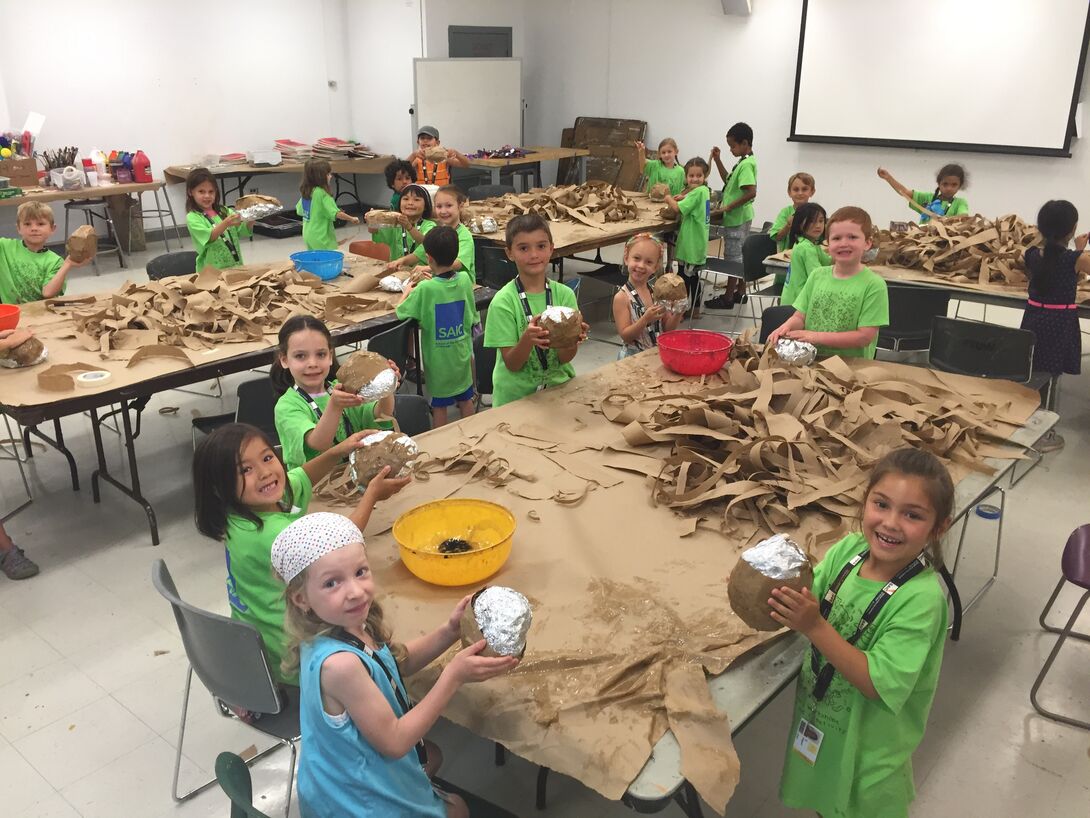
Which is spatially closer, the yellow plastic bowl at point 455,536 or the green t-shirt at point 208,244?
the yellow plastic bowl at point 455,536

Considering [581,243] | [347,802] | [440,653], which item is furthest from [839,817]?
[581,243]

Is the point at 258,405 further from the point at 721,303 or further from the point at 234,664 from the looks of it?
the point at 721,303

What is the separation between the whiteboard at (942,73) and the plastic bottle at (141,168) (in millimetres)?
7457

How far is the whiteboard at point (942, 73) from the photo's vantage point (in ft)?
27.3

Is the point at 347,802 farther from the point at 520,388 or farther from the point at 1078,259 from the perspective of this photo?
the point at 1078,259

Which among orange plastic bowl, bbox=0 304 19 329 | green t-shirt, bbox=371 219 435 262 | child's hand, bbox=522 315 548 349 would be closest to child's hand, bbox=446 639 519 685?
child's hand, bbox=522 315 548 349

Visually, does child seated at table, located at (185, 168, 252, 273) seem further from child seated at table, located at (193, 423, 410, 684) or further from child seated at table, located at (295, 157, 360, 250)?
child seated at table, located at (193, 423, 410, 684)

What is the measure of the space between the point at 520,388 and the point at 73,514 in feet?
8.13

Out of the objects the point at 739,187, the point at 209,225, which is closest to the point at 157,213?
the point at 209,225

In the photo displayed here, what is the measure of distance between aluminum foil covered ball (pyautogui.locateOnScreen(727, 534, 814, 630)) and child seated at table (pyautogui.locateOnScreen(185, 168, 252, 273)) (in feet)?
14.1

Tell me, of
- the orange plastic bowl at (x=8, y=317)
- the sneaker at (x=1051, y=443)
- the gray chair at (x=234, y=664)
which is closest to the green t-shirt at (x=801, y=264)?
the sneaker at (x=1051, y=443)

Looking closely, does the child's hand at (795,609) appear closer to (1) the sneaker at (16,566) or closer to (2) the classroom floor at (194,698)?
(2) the classroom floor at (194,698)

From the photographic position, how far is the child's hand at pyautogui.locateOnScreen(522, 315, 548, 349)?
10.0ft

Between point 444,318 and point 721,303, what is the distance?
4343 mm
